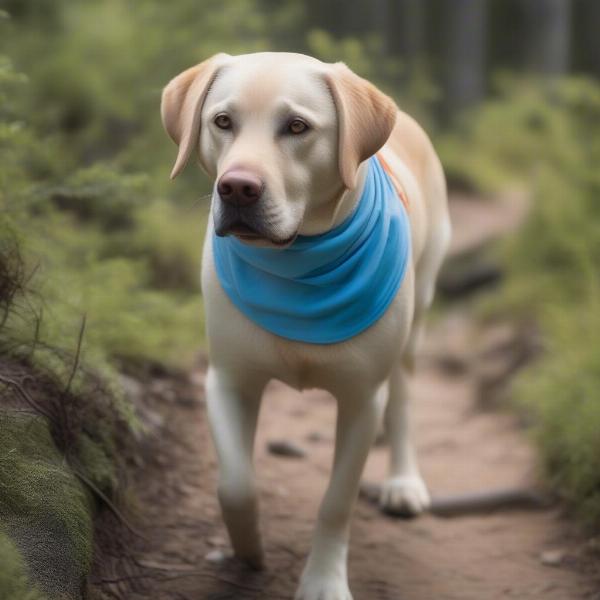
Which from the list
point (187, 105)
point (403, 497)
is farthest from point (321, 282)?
point (403, 497)

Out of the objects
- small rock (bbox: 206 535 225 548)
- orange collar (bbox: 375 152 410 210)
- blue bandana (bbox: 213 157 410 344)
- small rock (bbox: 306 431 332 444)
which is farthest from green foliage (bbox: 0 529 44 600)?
small rock (bbox: 306 431 332 444)

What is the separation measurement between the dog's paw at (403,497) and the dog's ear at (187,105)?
1991 mm

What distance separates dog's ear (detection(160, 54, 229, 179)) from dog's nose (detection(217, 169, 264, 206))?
1.09ft

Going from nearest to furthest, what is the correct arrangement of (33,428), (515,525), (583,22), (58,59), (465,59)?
(33,428), (515,525), (58,59), (465,59), (583,22)

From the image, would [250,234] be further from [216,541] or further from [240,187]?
[216,541]

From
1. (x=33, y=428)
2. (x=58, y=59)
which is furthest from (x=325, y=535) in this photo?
(x=58, y=59)

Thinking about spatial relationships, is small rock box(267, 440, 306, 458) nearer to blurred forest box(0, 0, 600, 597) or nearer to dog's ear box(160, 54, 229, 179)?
blurred forest box(0, 0, 600, 597)

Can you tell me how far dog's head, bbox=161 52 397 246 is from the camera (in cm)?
272

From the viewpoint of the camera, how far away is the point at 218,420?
3.32 meters

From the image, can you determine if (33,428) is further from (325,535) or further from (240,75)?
(240,75)

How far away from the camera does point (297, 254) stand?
3.07 metres

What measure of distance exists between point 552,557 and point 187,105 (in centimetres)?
237

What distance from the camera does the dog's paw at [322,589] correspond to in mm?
3303

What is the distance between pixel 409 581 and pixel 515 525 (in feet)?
3.00
